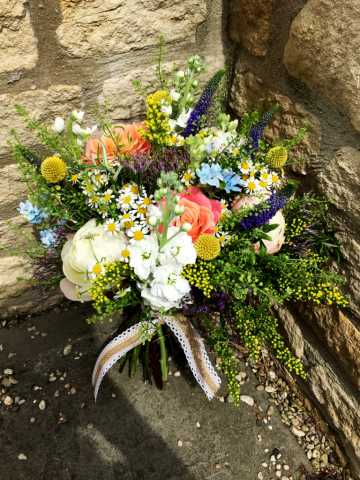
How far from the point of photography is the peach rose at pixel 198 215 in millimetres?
1010

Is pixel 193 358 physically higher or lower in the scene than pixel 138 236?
lower

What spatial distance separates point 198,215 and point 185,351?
743mm

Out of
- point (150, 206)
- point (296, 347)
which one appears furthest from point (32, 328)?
point (296, 347)

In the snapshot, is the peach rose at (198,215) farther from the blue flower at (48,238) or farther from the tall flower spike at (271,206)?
the blue flower at (48,238)

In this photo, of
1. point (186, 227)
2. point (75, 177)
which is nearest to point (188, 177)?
point (186, 227)

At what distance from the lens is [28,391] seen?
65.5 inches

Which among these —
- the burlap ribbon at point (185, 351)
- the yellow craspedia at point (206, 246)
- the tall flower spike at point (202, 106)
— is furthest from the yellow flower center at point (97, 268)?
the tall flower spike at point (202, 106)

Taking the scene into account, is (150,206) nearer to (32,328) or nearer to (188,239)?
(188,239)

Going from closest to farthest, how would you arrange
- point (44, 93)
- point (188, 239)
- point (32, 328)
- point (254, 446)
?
point (188, 239) < point (44, 93) < point (254, 446) < point (32, 328)

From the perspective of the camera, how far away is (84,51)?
4.23ft

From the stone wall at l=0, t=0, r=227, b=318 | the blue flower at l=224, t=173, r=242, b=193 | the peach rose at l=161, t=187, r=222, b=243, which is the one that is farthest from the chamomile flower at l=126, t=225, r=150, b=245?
the stone wall at l=0, t=0, r=227, b=318

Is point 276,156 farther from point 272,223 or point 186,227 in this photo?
point 186,227

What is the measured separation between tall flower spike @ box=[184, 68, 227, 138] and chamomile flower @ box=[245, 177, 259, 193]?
258mm

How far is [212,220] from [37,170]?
0.67m
